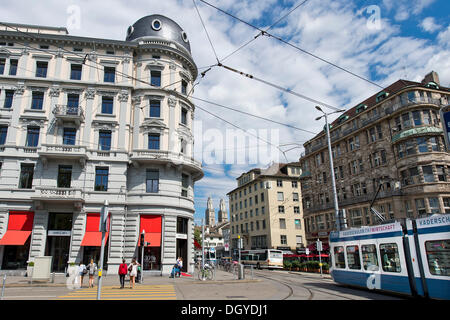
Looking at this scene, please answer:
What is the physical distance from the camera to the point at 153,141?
92.0 feet

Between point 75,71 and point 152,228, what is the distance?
16004 millimetres

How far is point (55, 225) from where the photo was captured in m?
24.8

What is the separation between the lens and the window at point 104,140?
27.2 metres

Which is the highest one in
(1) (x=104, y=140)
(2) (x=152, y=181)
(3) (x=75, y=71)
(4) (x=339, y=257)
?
(3) (x=75, y=71)

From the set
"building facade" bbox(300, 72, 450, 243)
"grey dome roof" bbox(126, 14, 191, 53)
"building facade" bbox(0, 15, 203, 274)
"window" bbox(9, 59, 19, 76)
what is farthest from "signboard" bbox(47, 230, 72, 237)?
"building facade" bbox(300, 72, 450, 243)

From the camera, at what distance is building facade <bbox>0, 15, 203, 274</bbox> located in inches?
963

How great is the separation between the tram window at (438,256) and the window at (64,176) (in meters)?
24.7

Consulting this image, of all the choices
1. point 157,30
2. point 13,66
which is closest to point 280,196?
point 157,30

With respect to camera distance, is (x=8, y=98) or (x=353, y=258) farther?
(x=8, y=98)

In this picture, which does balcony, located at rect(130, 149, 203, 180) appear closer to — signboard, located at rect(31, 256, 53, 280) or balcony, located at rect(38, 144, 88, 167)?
balcony, located at rect(38, 144, 88, 167)

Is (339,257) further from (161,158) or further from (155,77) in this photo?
(155,77)

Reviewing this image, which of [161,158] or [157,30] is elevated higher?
[157,30]

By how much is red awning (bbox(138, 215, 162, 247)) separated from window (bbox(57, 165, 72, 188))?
6750 millimetres
